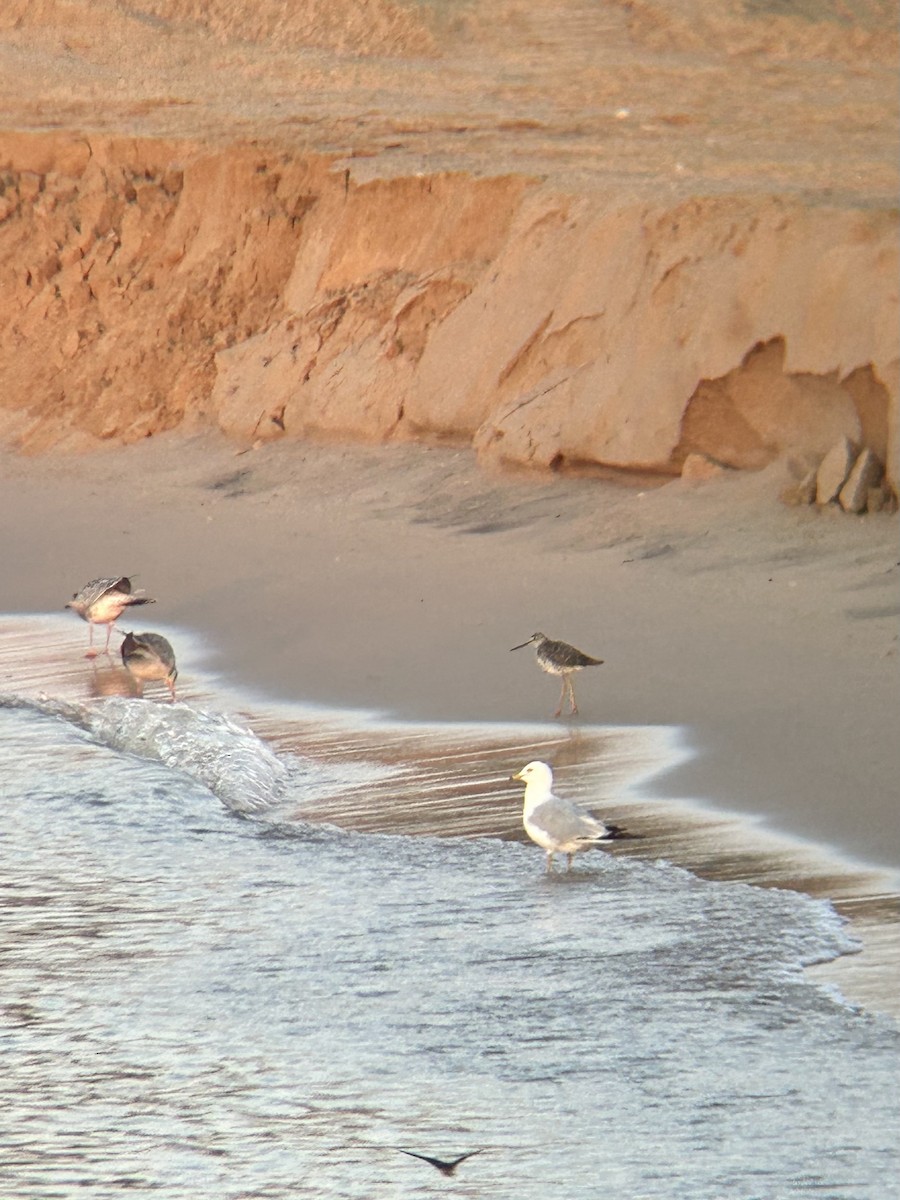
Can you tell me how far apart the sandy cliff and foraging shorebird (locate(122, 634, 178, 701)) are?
4.09 m

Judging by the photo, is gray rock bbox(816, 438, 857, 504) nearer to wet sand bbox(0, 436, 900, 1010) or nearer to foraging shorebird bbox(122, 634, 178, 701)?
wet sand bbox(0, 436, 900, 1010)

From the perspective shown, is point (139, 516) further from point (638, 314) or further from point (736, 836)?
point (736, 836)

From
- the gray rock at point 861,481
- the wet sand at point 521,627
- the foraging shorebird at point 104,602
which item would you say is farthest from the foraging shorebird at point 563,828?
the foraging shorebird at point 104,602

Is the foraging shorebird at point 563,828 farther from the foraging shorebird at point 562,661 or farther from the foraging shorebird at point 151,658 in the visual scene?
the foraging shorebird at point 151,658

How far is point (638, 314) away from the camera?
13.9 m

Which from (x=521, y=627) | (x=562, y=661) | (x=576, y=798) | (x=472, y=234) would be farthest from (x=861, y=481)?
(x=472, y=234)

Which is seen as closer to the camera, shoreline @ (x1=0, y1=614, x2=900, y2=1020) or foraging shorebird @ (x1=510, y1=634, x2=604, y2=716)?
shoreline @ (x1=0, y1=614, x2=900, y2=1020)

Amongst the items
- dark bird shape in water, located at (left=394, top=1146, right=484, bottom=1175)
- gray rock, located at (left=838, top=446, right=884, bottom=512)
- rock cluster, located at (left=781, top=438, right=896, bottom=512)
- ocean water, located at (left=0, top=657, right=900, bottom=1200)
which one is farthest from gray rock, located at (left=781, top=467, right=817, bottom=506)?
dark bird shape in water, located at (left=394, top=1146, right=484, bottom=1175)

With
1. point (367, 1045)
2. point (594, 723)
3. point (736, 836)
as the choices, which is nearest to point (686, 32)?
point (594, 723)

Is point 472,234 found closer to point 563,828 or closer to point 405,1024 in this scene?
point 563,828

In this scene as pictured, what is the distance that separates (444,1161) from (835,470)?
8.00 metres

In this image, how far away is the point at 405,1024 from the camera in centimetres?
557

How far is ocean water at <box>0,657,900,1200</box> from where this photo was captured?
4.67 meters

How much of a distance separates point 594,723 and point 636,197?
6.95m
